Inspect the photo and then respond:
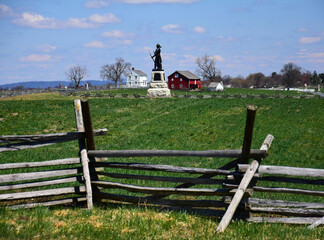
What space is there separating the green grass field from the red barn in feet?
168

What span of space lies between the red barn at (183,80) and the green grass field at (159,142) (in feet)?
168

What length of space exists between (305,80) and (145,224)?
197915mm

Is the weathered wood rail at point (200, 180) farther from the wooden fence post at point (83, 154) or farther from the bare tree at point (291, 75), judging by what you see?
the bare tree at point (291, 75)

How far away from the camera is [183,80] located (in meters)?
95.1

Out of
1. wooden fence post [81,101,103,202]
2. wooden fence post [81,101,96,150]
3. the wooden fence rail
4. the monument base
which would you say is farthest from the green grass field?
the monument base

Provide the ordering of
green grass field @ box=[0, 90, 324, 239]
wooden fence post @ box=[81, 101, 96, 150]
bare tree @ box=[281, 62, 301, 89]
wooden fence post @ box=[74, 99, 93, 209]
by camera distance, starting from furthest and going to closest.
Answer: bare tree @ box=[281, 62, 301, 89]
wooden fence post @ box=[74, 99, 93, 209]
wooden fence post @ box=[81, 101, 96, 150]
green grass field @ box=[0, 90, 324, 239]

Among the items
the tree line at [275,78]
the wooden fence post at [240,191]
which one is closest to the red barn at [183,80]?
the tree line at [275,78]

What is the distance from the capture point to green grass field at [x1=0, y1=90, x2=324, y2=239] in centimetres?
595

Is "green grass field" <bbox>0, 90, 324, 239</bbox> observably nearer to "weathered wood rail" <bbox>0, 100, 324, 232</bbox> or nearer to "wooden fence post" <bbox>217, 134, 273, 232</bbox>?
"wooden fence post" <bbox>217, 134, 273, 232</bbox>

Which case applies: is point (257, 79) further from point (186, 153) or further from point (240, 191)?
point (240, 191)

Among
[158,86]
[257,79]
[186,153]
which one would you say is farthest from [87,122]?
[257,79]

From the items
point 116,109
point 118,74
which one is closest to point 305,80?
point 118,74

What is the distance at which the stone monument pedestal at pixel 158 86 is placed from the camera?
49.9 m

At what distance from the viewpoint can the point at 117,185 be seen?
805 cm
